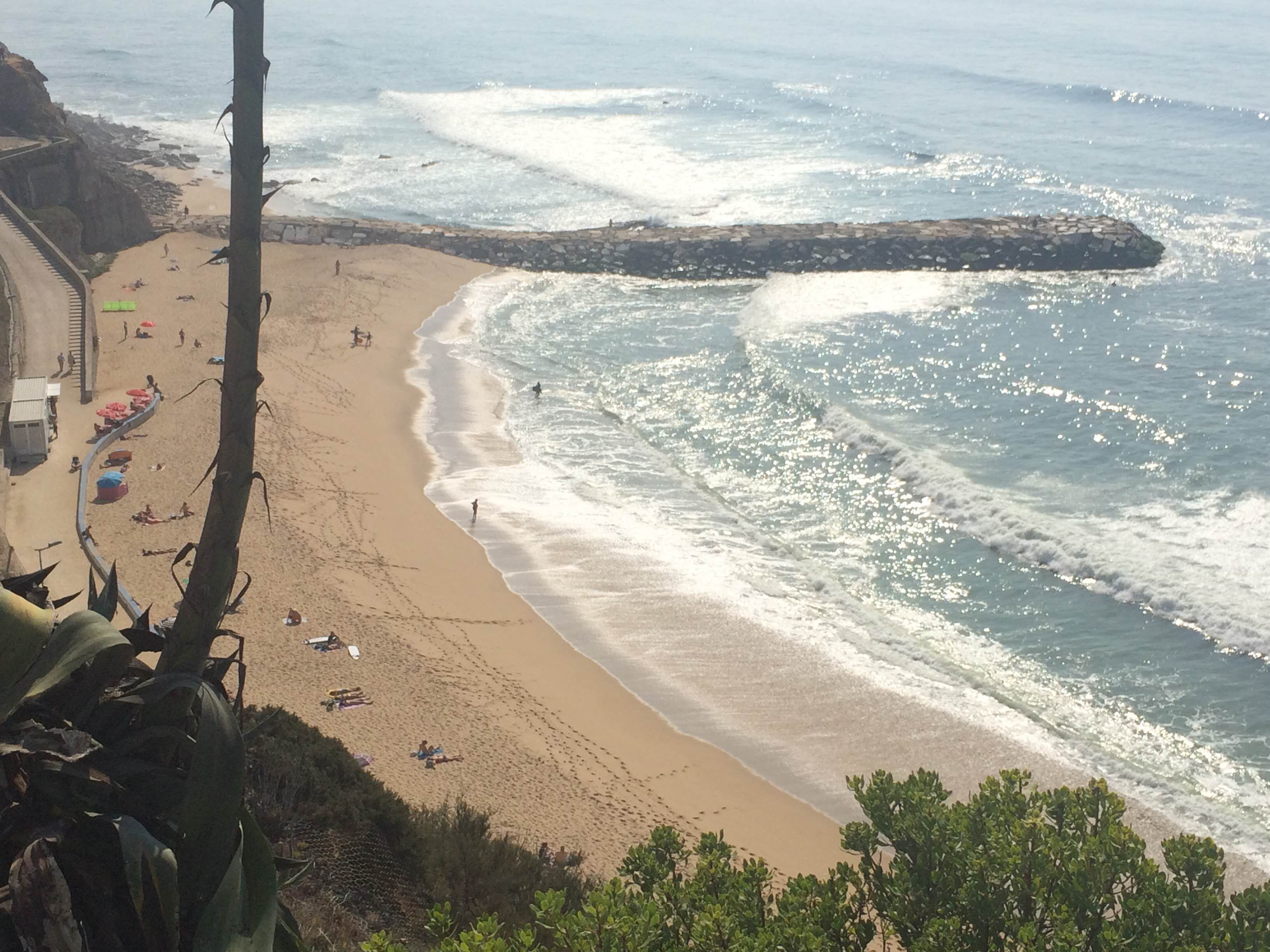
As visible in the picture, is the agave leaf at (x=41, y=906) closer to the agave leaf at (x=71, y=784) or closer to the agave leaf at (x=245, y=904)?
the agave leaf at (x=71, y=784)

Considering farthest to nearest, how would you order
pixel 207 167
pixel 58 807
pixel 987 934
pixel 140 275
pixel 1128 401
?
pixel 207 167, pixel 140 275, pixel 1128 401, pixel 987 934, pixel 58 807

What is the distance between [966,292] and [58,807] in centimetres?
3898

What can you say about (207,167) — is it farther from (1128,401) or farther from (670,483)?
(1128,401)

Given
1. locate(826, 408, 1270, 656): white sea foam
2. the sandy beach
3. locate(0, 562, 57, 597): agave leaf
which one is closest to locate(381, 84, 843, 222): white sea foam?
locate(826, 408, 1270, 656): white sea foam

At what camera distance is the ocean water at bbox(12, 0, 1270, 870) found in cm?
1742

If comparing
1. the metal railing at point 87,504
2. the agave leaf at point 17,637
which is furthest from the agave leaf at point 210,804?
the metal railing at point 87,504

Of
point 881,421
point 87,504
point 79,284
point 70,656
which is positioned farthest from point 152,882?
point 79,284

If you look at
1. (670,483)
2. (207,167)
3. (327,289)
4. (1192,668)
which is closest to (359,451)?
(670,483)

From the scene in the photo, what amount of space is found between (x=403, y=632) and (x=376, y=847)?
8866mm

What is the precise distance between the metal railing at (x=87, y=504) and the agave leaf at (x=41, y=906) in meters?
9.24

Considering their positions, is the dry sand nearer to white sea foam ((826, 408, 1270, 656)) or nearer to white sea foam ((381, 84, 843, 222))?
white sea foam ((826, 408, 1270, 656))

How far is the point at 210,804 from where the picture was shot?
12.0ft

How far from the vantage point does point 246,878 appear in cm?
385

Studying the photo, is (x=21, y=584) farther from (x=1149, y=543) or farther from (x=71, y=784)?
(x=1149, y=543)
